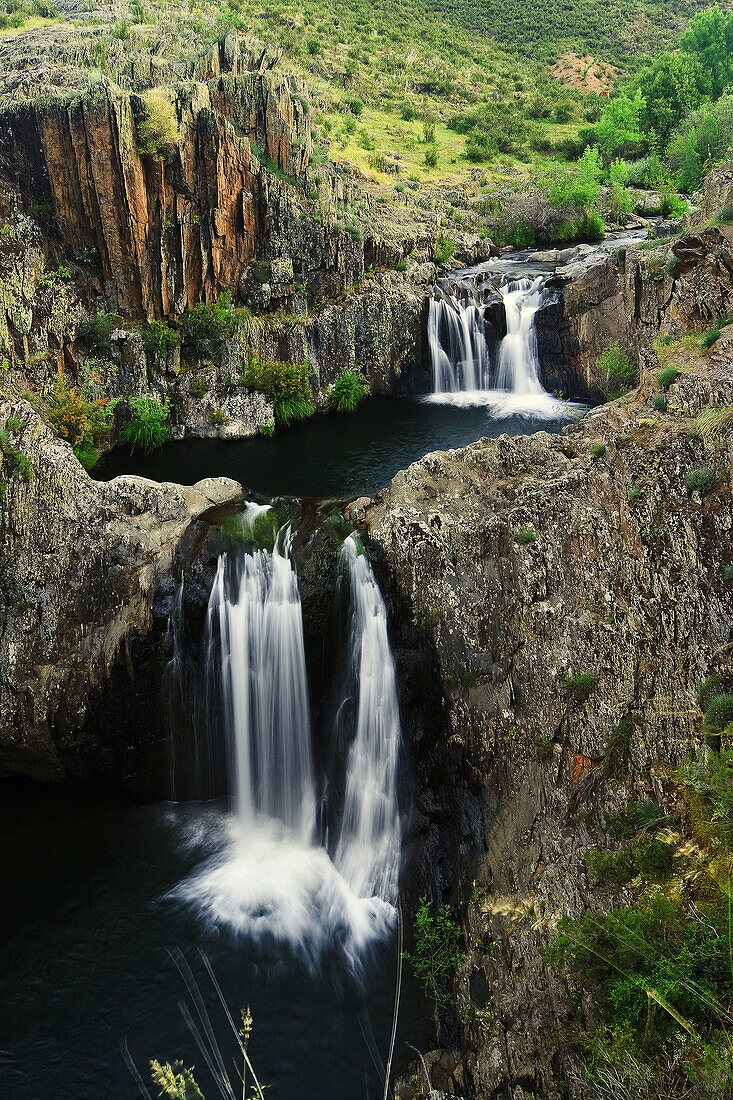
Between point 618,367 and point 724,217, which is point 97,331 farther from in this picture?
point 724,217

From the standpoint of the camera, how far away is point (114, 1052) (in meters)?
10.3

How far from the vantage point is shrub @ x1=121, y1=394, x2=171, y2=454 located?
27594 mm

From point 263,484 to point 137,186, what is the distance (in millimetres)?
13845

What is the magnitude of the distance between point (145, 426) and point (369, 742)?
1869cm

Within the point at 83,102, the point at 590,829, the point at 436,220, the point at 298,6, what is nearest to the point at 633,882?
the point at 590,829

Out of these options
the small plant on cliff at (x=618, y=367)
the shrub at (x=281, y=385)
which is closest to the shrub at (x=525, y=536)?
the small plant on cliff at (x=618, y=367)

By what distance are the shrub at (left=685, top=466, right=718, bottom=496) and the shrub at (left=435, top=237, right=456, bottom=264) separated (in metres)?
27.7

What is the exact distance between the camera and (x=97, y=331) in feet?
89.9

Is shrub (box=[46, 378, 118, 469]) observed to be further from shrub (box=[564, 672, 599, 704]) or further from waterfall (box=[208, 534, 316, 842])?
shrub (box=[564, 672, 599, 704])

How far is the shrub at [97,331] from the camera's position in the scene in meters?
27.3

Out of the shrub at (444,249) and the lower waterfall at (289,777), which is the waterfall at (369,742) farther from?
the shrub at (444,249)

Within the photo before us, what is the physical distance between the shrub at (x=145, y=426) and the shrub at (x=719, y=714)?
75.0ft

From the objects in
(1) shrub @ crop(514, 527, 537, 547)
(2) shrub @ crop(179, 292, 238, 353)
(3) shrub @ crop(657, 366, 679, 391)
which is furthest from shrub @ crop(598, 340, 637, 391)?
(2) shrub @ crop(179, 292, 238, 353)

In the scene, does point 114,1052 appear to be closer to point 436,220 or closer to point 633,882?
point 633,882
